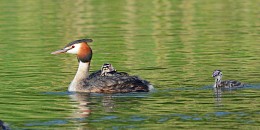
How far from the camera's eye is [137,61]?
24.9 metres

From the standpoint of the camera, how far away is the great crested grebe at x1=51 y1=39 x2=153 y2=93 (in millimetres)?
20141

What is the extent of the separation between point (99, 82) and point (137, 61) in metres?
4.55

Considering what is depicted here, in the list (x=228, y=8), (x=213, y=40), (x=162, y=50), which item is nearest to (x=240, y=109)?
(x=162, y=50)

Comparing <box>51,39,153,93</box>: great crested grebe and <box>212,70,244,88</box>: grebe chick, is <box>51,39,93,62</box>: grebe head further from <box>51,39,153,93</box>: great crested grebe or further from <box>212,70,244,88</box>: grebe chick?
<box>212,70,244,88</box>: grebe chick

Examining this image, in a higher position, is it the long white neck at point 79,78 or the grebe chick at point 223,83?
the long white neck at point 79,78

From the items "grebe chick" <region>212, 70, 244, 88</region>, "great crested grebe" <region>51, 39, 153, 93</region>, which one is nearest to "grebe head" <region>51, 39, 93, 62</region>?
"great crested grebe" <region>51, 39, 153, 93</region>

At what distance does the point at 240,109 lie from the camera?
17.3 m

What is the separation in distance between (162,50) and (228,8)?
14.2 m

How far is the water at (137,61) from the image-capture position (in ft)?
55.4

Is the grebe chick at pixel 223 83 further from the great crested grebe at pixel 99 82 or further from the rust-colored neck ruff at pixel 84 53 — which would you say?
the rust-colored neck ruff at pixel 84 53

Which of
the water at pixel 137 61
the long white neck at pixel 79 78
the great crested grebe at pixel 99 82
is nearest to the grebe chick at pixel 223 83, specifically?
the water at pixel 137 61

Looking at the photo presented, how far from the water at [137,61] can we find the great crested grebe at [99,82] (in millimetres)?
267

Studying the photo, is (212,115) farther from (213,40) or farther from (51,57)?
(213,40)

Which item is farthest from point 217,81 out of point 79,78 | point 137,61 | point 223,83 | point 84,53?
point 137,61
